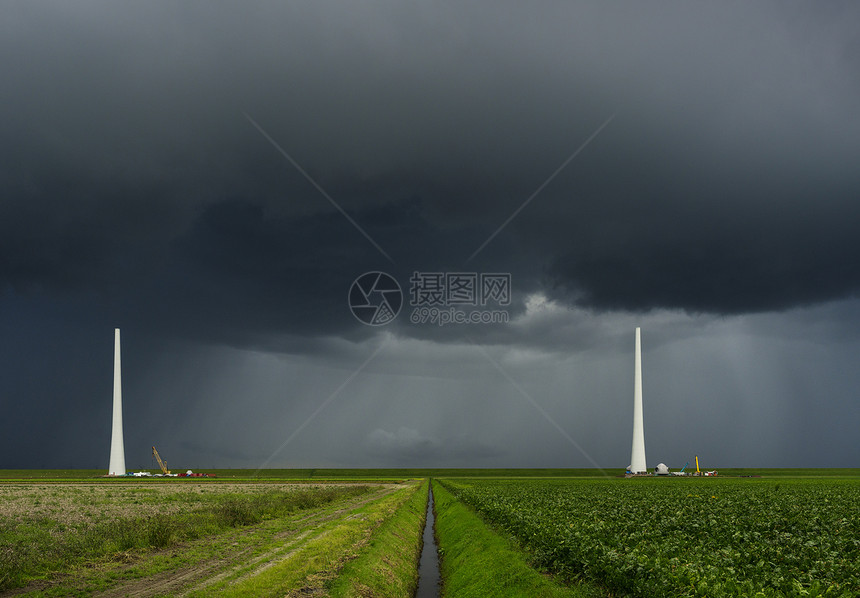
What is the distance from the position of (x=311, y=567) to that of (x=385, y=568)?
4.20 m

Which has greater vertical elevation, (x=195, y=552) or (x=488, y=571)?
(x=488, y=571)

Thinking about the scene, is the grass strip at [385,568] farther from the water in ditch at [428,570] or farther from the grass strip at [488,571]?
the grass strip at [488,571]

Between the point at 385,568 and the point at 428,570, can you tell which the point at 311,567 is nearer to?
the point at 385,568

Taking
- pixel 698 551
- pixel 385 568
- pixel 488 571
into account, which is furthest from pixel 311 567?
pixel 698 551

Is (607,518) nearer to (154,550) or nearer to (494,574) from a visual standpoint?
(494,574)

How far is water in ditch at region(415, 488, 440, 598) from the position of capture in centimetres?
3196

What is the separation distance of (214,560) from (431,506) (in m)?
53.3

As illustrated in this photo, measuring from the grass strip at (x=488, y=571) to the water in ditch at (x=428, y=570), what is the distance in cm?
53

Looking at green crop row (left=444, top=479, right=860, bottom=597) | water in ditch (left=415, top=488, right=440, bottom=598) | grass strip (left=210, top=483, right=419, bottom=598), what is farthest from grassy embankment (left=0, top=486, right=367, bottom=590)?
green crop row (left=444, top=479, right=860, bottom=597)

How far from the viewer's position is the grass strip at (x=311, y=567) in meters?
24.1

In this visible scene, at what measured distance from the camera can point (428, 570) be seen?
37938 mm

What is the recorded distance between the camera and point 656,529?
1299 inches

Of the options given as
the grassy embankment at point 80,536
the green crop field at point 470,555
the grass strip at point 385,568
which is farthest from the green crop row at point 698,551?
the grassy embankment at point 80,536

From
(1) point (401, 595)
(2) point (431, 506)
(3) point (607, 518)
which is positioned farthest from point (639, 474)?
(1) point (401, 595)
